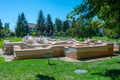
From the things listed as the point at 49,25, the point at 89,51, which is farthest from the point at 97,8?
A: the point at 49,25

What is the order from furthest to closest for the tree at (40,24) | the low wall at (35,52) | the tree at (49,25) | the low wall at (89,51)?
the tree at (49,25), the tree at (40,24), the low wall at (89,51), the low wall at (35,52)

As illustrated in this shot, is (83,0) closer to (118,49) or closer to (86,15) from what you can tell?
(86,15)

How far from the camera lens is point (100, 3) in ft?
30.0

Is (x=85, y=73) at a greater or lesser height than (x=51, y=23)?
lesser

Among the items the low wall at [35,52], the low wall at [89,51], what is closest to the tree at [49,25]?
the low wall at [89,51]

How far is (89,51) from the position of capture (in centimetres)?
1499

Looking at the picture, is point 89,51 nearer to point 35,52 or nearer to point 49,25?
point 35,52

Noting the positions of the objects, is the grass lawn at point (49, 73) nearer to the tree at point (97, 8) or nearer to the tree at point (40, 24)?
the tree at point (97, 8)

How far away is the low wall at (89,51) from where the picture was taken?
14.3 meters

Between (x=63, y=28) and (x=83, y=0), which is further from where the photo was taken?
(x=63, y=28)

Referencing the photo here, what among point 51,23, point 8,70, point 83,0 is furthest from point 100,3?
point 51,23

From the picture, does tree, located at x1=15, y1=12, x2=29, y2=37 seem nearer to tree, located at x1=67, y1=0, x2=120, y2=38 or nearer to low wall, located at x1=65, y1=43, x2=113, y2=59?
low wall, located at x1=65, y1=43, x2=113, y2=59

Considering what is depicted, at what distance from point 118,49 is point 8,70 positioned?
1328cm

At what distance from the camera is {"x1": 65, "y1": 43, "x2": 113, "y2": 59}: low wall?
14273 millimetres
